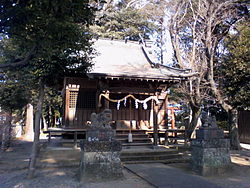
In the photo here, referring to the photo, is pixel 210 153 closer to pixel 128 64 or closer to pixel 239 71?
Answer: pixel 239 71

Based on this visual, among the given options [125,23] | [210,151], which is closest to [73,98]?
[210,151]

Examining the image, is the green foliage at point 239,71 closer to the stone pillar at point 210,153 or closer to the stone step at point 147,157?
the stone pillar at point 210,153

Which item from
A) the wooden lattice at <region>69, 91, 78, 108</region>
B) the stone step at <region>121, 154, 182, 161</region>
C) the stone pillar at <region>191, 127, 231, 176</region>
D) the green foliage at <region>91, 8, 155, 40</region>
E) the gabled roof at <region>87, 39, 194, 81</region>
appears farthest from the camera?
the green foliage at <region>91, 8, 155, 40</region>

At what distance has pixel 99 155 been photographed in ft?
20.4

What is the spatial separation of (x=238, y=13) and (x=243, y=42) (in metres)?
4.08

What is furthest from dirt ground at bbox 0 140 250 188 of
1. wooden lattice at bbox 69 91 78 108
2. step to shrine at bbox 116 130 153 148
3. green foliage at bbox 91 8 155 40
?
green foliage at bbox 91 8 155 40

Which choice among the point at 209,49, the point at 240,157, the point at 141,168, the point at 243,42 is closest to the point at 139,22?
the point at 209,49

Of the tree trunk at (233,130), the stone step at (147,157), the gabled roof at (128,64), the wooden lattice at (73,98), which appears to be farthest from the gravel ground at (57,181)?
the tree trunk at (233,130)

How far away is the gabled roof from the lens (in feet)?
35.1

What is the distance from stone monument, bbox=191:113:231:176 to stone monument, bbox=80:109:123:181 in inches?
103

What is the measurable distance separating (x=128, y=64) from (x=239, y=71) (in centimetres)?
619

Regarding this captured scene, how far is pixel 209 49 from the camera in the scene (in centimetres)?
1287

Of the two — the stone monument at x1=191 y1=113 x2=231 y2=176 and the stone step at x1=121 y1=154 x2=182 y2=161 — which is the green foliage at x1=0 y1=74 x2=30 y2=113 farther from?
the stone monument at x1=191 y1=113 x2=231 y2=176

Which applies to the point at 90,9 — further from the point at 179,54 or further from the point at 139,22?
the point at 139,22
